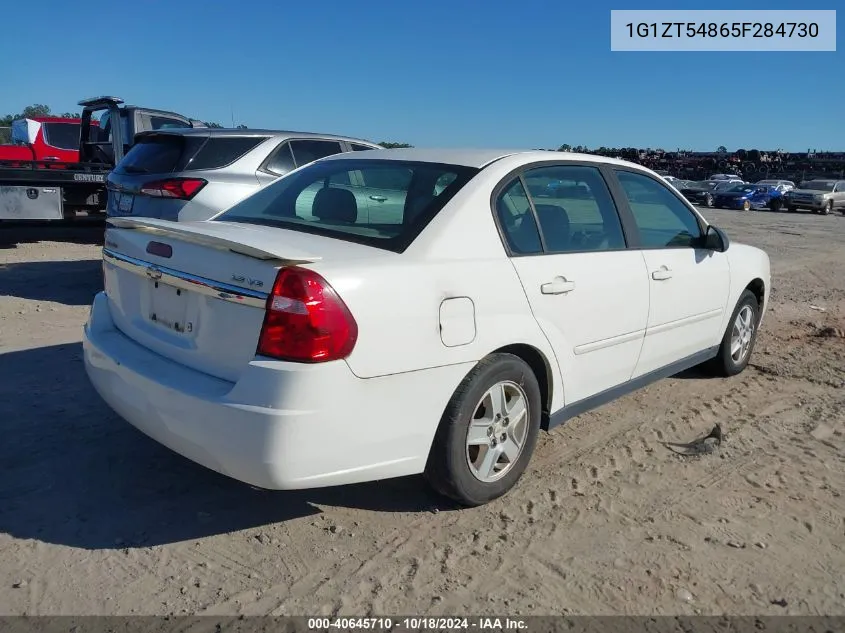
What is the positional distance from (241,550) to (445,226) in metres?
1.59

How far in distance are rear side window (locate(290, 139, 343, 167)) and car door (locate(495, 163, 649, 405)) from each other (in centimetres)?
418

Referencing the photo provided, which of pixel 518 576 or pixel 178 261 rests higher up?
pixel 178 261

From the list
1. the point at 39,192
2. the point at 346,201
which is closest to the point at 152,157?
the point at 39,192

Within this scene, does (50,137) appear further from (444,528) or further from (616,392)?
(444,528)

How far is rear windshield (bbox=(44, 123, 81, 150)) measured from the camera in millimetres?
16750

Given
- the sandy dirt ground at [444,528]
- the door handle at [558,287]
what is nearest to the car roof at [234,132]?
the sandy dirt ground at [444,528]

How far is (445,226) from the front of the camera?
3186 mm

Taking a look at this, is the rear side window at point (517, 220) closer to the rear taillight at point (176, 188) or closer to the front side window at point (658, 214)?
the front side window at point (658, 214)

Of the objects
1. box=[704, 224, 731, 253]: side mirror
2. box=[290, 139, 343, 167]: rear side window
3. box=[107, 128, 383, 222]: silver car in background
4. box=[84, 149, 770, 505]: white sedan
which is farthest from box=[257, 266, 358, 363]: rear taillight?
box=[290, 139, 343, 167]: rear side window

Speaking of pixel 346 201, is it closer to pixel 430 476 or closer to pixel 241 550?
pixel 430 476

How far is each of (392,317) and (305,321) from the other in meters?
0.35

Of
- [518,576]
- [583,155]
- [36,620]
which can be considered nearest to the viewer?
[36,620]

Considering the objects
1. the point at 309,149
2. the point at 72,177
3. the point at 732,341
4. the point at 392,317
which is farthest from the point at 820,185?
the point at 392,317

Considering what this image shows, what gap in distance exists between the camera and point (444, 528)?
3180 mm
